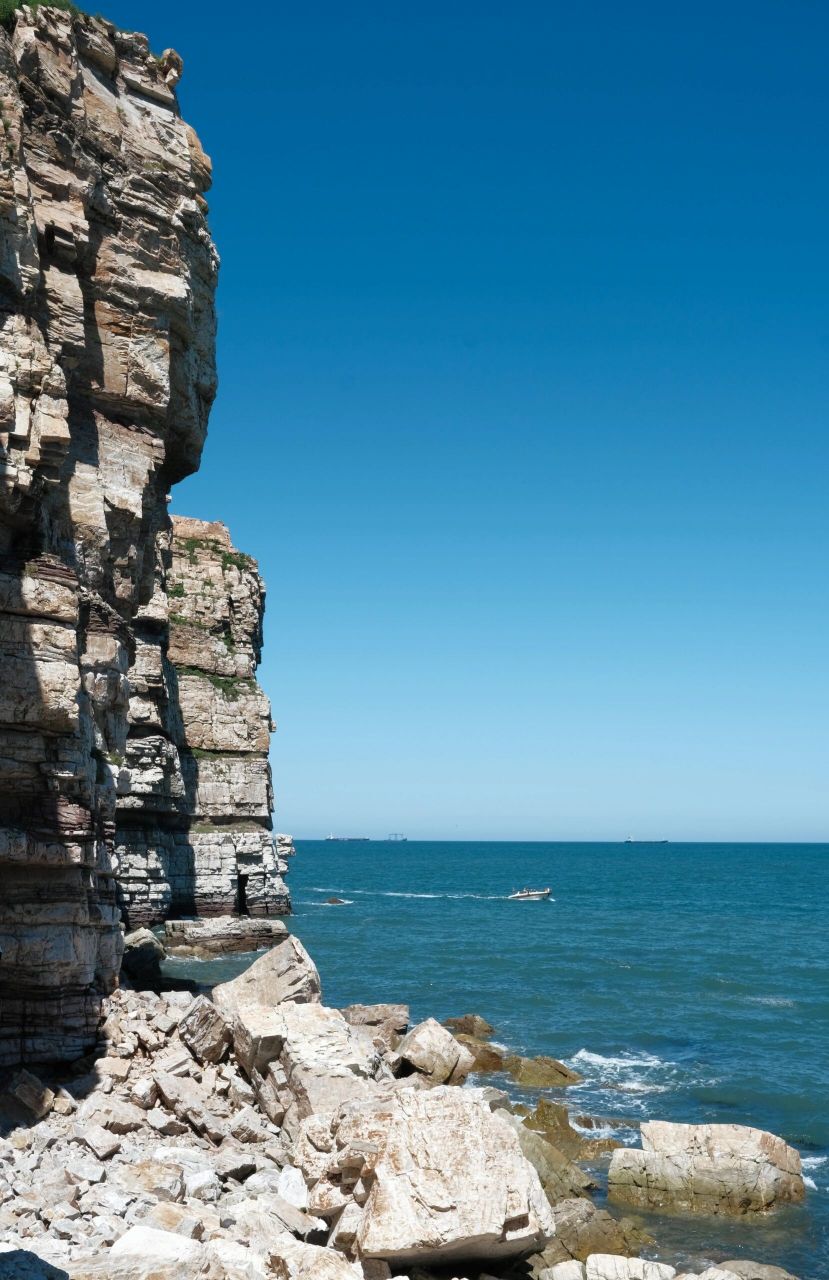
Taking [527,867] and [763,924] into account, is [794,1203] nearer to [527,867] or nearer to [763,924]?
[763,924]

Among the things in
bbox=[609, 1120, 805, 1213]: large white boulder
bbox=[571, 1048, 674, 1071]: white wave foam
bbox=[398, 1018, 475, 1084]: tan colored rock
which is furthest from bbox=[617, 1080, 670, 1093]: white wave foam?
bbox=[609, 1120, 805, 1213]: large white boulder

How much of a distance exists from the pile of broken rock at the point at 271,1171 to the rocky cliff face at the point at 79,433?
2.15 meters

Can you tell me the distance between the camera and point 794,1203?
19359 millimetres

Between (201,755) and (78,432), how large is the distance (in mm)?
35237

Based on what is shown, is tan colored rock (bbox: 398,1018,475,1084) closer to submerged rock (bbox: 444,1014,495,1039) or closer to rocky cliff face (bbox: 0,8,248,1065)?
submerged rock (bbox: 444,1014,495,1039)

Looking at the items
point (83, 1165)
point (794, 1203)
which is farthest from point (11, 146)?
point (794, 1203)

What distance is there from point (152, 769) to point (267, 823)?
11.0 metres

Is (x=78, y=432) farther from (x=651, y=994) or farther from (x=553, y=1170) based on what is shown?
(x=651, y=994)

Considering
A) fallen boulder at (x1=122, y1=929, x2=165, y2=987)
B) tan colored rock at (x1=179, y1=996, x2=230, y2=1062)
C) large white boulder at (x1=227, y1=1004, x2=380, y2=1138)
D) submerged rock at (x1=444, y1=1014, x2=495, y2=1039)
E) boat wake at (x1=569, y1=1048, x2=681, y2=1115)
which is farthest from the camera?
submerged rock at (x1=444, y1=1014, x2=495, y2=1039)

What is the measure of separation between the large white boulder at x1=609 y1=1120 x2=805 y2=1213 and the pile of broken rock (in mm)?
1040

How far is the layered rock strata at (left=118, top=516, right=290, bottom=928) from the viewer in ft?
156

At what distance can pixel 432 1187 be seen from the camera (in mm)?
12992

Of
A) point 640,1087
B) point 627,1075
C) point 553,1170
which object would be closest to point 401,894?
point 627,1075

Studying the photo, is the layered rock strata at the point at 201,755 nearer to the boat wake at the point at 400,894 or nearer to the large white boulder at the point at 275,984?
the large white boulder at the point at 275,984
